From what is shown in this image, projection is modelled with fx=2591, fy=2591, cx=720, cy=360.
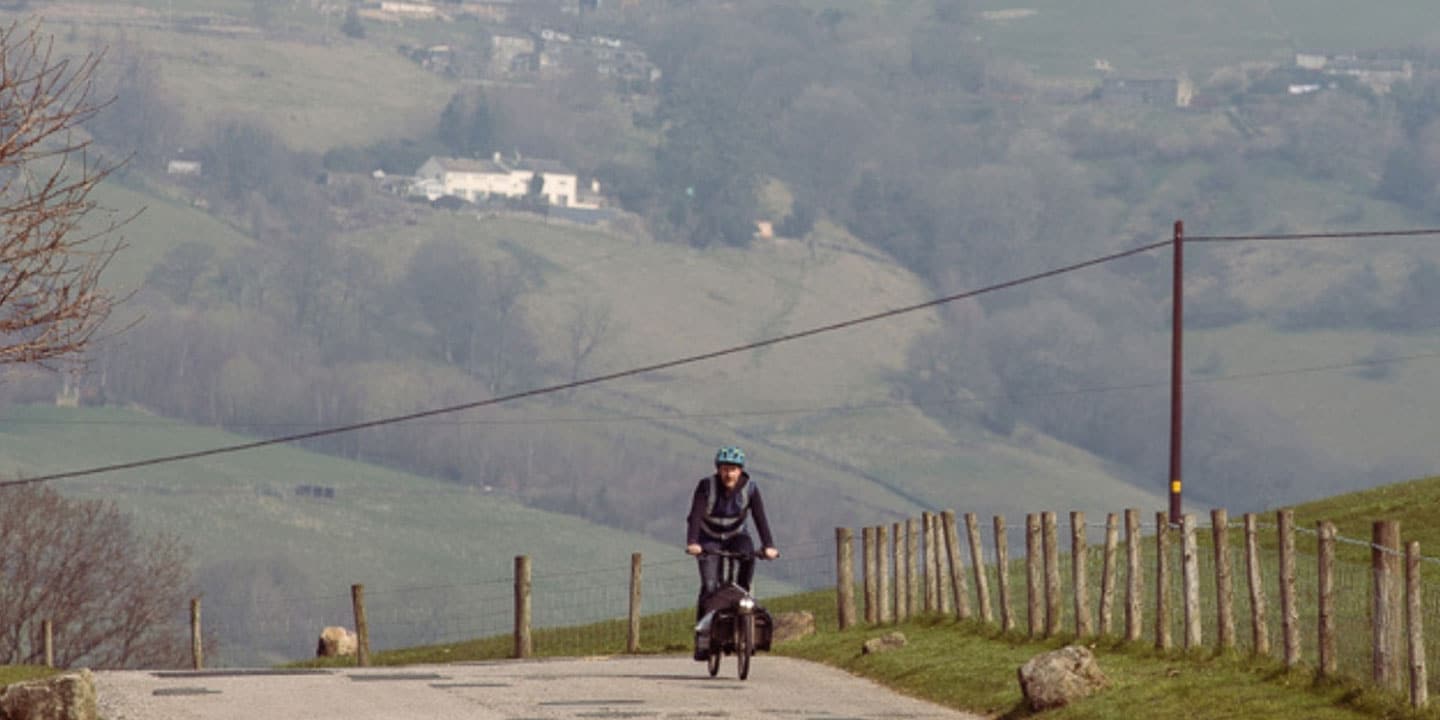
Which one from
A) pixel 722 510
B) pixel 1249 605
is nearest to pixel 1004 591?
pixel 1249 605

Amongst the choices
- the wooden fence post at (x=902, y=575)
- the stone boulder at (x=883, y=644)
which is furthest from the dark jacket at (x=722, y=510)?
the wooden fence post at (x=902, y=575)

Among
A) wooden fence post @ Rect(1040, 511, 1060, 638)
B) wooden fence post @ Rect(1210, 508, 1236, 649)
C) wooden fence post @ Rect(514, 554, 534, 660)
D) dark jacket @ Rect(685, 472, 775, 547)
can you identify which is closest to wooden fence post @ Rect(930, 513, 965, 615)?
wooden fence post @ Rect(1040, 511, 1060, 638)

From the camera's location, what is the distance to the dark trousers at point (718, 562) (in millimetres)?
26578

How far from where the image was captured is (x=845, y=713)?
77.5ft

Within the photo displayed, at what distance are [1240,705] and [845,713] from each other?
12.1ft

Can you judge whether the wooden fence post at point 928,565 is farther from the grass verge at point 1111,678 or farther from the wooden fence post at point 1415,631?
the wooden fence post at point 1415,631

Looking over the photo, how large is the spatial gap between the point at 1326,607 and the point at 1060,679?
2456 millimetres

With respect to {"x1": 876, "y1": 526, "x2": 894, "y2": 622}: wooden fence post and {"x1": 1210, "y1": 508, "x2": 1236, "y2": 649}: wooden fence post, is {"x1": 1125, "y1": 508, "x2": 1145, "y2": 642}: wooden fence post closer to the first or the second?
{"x1": 1210, "y1": 508, "x2": 1236, "y2": 649}: wooden fence post

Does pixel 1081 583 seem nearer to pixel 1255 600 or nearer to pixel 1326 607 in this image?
pixel 1255 600

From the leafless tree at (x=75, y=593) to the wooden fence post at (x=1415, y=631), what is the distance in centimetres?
9146

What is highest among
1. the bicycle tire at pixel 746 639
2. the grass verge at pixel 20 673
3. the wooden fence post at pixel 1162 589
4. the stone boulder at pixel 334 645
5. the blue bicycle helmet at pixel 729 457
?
the blue bicycle helmet at pixel 729 457

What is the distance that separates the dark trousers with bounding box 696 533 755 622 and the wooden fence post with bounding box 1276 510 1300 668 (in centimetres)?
546

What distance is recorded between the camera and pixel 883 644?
1266 inches

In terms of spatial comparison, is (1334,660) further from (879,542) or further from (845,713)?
(879,542)
